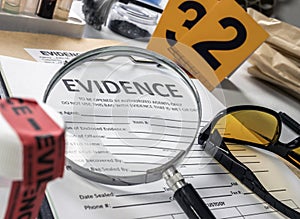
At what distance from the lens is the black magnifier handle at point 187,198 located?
1.22 feet

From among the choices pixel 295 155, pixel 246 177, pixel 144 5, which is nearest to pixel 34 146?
pixel 246 177

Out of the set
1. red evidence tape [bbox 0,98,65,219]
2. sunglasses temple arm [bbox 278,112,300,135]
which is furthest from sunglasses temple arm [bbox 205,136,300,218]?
red evidence tape [bbox 0,98,65,219]

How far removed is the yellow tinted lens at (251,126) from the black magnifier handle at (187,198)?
0.14m

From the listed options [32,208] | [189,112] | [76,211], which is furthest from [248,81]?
[32,208]

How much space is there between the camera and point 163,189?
415mm

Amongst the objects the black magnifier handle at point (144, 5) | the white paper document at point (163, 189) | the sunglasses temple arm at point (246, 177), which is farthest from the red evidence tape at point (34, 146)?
the black magnifier handle at point (144, 5)

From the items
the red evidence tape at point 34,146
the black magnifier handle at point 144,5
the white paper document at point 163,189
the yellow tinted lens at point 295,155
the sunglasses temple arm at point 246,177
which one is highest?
the red evidence tape at point 34,146

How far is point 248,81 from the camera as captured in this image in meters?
0.74

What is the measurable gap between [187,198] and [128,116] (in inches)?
5.1

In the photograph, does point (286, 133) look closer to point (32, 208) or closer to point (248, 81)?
→ point (248, 81)

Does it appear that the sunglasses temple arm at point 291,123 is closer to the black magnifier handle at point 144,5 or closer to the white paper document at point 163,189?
the white paper document at point 163,189

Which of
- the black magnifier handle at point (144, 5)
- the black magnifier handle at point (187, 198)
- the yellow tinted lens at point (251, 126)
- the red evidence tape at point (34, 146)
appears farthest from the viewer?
the black magnifier handle at point (144, 5)

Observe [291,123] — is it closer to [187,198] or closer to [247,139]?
[247,139]

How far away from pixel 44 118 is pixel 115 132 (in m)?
0.24
